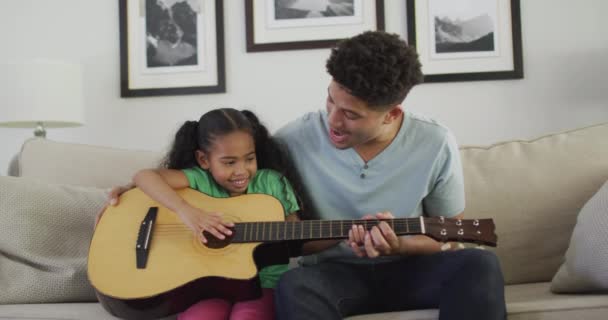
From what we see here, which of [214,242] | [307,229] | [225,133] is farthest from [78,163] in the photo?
[307,229]

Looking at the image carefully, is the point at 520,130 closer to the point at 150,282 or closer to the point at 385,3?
the point at 385,3

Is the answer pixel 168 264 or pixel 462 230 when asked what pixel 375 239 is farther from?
pixel 168 264

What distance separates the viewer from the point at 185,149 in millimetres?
1718

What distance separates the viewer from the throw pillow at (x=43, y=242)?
5.11 feet

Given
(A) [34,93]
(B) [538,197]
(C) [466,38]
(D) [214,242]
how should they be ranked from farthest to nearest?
(C) [466,38], (A) [34,93], (B) [538,197], (D) [214,242]

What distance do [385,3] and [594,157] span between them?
1.10 meters

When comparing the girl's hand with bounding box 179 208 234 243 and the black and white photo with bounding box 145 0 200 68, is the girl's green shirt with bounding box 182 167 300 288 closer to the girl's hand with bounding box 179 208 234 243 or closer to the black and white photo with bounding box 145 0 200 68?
the girl's hand with bounding box 179 208 234 243

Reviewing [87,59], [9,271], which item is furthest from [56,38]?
[9,271]

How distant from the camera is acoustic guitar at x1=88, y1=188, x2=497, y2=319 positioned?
1.37 metres

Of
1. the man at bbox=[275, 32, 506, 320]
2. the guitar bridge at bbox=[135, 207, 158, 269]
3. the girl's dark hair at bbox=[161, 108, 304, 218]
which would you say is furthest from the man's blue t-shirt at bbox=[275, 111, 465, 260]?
the guitar bridge at bbox=[135, 207, 158, 269]

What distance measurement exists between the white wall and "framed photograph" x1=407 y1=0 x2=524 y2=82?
5cm

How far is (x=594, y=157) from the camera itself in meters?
1.83

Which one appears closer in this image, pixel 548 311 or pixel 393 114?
pixel 548 311

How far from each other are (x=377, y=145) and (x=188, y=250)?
0.54m
